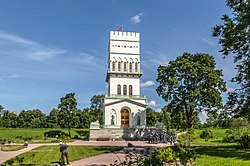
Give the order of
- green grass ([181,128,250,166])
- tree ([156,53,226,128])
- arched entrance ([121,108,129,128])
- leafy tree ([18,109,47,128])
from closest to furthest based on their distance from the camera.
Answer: green grass ([181,128,250,166]), tree ([156,53,226,128]), arched entrance ([121,108,129,128]), leafy tree ([18,109,47,128])

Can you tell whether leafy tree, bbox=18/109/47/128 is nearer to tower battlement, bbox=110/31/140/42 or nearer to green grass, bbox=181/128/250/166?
tower battlement, bbox=110/31/140/42

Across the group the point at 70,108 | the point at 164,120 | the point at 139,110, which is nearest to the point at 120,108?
the point at 139,110

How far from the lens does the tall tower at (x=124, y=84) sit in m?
39.6

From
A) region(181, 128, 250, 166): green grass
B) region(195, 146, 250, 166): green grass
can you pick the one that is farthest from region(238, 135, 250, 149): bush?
region(195, 146, 250, 166): green grass

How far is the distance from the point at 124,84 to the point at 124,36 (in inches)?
356

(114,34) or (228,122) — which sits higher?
(114,34)

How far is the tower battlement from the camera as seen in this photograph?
45.1 m

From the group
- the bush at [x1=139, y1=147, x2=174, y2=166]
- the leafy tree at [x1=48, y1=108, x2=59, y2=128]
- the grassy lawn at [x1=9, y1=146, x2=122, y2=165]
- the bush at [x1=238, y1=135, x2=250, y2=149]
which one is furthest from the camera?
the leafy tree at [x1=48, y1=108, x2=59, y2=128]

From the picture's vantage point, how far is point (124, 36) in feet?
149

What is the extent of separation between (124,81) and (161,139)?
1615 centimetres

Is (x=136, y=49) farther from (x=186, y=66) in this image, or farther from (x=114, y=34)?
(x=186, y=66)

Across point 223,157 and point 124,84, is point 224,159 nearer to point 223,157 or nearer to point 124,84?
point 223,157

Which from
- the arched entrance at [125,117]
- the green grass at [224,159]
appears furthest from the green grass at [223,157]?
the arched entrance at [125,117]

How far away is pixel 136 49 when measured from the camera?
148ft
